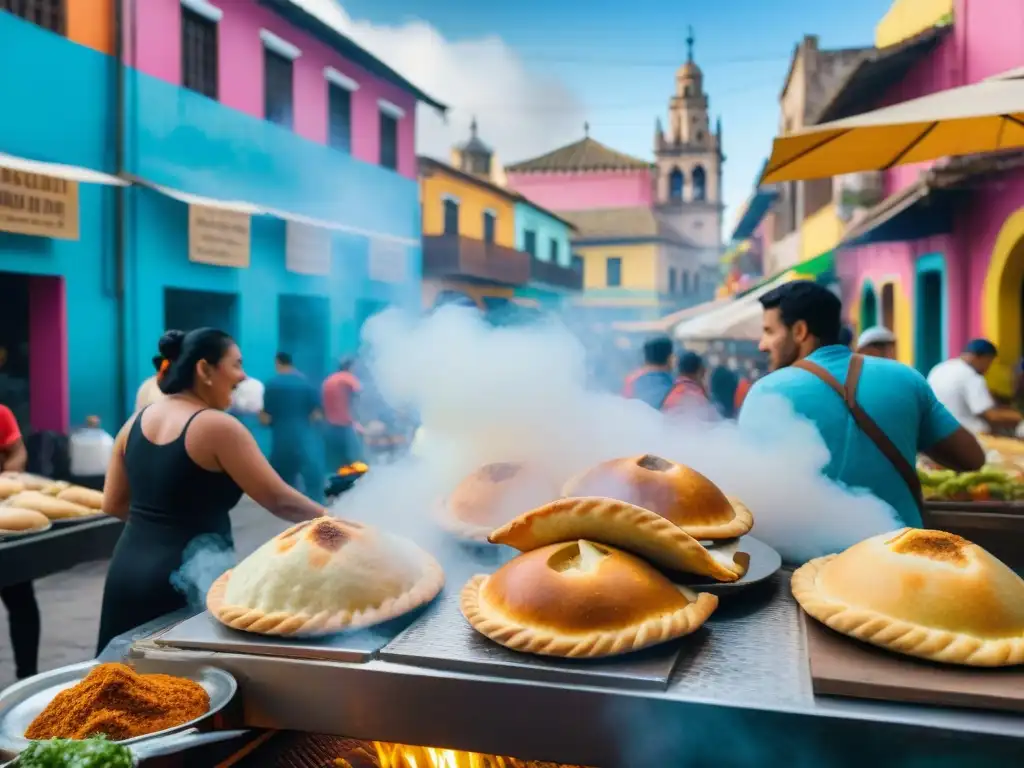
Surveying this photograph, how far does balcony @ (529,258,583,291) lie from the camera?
29.0 metres

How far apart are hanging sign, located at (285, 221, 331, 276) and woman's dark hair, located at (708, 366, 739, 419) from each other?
24.1ft

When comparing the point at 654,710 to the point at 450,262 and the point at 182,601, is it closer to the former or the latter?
the point at 182,601

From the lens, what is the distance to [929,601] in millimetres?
1471

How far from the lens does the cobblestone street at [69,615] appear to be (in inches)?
188

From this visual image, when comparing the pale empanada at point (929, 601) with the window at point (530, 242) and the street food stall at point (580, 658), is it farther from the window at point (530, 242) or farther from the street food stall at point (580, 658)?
the window at point (530, 242)

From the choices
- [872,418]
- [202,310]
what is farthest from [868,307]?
[872,418]

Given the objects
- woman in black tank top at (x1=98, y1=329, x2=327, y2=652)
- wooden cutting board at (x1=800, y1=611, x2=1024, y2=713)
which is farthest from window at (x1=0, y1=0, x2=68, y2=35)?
wooden cutting board at (x1=800, y1=611, x2=1024, y2=713)

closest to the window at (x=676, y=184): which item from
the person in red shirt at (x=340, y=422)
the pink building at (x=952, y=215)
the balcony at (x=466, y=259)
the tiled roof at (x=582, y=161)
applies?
the tiled roof at (x=582, y=161)

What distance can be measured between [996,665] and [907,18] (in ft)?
43.6

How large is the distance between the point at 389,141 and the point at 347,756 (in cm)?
1640

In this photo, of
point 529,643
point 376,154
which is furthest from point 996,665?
point 376,154

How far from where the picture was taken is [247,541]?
25.1ft

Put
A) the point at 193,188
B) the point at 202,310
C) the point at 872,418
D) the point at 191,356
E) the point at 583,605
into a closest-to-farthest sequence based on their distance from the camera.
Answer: the point at 583,605
the point at 872,418
the point at 191,356
the point at 193,188
the point at 202,310

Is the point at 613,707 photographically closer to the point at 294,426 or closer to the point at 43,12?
the point at 294,426
